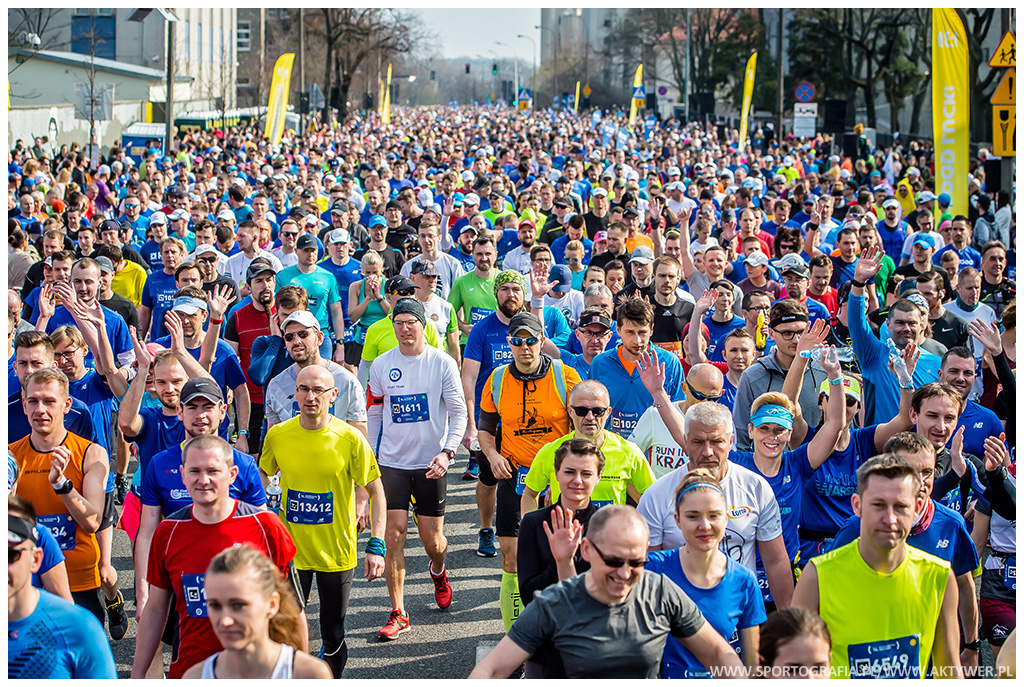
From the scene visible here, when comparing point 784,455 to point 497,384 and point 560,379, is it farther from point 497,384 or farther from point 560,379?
point 497,384

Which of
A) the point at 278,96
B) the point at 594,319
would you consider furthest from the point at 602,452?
the point at 278,96

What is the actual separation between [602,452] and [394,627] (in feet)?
5.83

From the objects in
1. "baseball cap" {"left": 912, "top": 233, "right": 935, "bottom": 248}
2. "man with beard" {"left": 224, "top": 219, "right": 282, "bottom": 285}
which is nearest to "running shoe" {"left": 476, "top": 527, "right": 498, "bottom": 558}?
"man with beard" {"left": 224, "top": 219, "right": 282, "bottom": 285}

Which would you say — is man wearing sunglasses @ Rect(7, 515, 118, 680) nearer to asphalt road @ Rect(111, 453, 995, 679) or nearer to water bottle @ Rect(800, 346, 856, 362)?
asphalt road @ Rect(111, 453, 995, 679)

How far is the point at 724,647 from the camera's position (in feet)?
13.5

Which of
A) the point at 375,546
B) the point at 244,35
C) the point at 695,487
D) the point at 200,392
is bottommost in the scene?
the point at 375,546

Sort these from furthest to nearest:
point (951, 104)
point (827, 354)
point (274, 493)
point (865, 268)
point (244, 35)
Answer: point (244, 35)
point (951, 104)
point (865, 268)
point (827, 354)
point (274, 493)

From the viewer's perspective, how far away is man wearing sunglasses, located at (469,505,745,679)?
3.92 metres

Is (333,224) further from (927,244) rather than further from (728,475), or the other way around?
(728,475)

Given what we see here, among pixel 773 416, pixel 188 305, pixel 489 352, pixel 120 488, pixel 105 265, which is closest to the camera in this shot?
pixel 773 416

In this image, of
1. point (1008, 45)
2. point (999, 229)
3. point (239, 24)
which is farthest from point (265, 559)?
point (239, 24)

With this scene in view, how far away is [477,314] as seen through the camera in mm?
10000

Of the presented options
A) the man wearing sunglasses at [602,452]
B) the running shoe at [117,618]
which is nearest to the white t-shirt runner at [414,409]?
the man wearing sunglasses at [602,452]

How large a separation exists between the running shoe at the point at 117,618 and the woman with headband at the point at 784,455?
342 centimetres
